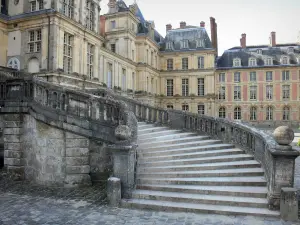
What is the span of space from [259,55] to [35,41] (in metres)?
34.8

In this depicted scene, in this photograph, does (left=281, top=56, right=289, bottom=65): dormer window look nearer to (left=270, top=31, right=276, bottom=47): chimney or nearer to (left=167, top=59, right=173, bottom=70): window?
(left=270, top=31, right=276, bottom=47): chimney

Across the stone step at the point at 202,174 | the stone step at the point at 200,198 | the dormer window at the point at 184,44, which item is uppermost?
the dormer window at the point at 184,44

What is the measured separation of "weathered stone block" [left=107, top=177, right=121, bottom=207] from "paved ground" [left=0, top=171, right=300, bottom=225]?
0.59 ft

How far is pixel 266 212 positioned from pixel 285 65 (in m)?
41.2

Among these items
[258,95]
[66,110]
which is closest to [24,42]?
[66,110]

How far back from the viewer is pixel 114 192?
6125 mm

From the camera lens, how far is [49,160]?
24.2 feet

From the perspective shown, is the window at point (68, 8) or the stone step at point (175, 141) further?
the window at point (68, 8)

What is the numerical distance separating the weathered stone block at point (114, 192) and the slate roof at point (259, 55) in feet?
133

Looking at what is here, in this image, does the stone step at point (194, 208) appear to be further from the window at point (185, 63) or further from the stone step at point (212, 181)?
the window at point (185, 63)

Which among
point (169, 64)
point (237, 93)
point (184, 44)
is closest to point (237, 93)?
point (237, 93)

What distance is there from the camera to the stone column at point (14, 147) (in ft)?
25.6

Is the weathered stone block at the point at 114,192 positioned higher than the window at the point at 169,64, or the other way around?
the window at the point at 169,64

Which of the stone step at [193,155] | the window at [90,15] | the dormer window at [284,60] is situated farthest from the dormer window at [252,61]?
the stone step at [193,155]
